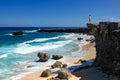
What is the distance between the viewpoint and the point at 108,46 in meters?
16.7

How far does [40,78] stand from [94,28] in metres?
5.84

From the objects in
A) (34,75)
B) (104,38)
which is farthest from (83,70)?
(34,75)

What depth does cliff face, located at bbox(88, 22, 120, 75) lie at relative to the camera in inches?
601

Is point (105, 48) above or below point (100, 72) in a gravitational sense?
above

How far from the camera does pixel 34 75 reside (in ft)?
63.6

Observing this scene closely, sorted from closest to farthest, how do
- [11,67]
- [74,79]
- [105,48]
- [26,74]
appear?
[74,79]
[105,48]
[26,74]
[11,67]

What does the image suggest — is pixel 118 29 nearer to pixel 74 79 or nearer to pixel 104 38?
pixel 104 38

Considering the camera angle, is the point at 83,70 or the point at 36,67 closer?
the point at 83,70

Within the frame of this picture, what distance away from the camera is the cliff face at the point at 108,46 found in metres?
15.3

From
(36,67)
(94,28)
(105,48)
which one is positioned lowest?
(36,67)

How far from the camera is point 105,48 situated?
56.6ft

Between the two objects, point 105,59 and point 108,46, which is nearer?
point 108,46

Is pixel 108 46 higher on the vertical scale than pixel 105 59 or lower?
higher

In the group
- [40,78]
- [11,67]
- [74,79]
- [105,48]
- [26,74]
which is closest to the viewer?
[74,79]
